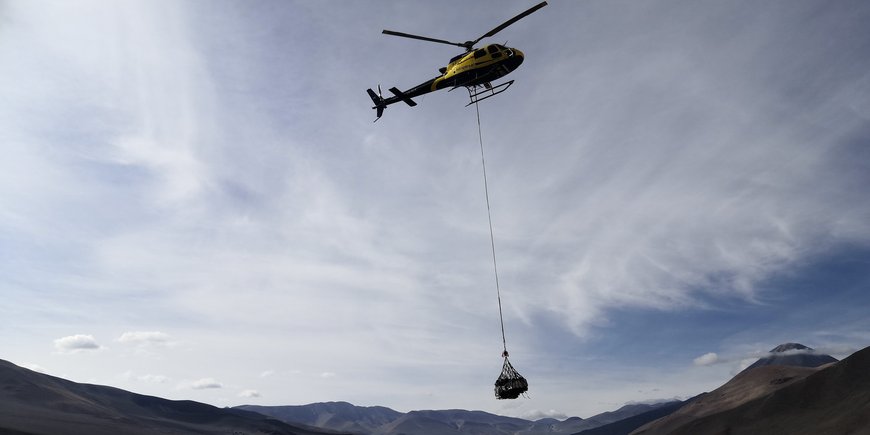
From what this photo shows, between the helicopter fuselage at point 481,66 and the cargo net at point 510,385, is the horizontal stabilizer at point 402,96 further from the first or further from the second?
the cargo net at point 510,385

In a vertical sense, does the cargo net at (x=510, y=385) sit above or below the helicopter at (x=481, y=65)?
below

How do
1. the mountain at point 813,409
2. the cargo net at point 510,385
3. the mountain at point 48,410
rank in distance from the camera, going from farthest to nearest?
the mountain at point 48,410 < the mountain at point 813,409 < the cargo net at point 510,385

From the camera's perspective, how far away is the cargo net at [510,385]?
71.4 ft

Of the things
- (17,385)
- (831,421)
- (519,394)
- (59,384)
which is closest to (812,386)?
(831,421)

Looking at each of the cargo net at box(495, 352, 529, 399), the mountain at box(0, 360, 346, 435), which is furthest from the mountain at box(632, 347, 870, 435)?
the mountain at box(0, 360, 346, 435)

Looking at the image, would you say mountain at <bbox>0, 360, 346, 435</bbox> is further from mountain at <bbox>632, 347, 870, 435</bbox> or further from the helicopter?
mountain at <bbox>632, 347, 870, 435</bbox>

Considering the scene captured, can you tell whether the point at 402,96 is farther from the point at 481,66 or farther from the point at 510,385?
the point at 510,385

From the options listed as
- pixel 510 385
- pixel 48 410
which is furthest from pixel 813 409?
pixel 48 410

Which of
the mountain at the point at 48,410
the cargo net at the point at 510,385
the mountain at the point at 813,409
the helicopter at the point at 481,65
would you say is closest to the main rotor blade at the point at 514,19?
the helicopter at the point at 481,65

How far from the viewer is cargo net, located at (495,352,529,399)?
2177 cm

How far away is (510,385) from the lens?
2205cm

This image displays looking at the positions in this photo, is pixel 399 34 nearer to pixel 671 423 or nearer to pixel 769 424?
pixel 769 424

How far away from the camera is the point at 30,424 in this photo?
95750 mm

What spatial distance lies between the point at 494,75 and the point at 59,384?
193 meters
